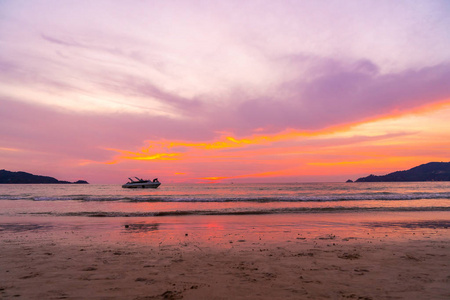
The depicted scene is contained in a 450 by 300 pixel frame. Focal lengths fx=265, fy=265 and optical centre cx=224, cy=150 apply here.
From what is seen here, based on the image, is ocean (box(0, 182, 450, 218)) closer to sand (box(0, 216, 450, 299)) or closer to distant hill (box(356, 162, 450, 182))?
sand (box(0, 216, 450, 299))

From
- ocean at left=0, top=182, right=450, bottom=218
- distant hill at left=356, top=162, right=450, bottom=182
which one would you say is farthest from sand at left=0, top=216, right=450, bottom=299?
distant hill at left=356, top=162, right=450, bottom=182

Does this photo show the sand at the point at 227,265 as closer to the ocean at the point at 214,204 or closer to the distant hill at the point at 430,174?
the ocean at the point at 214,204

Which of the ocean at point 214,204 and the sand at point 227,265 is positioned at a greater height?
the sand at point 227,265

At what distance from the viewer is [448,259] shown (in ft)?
27.0

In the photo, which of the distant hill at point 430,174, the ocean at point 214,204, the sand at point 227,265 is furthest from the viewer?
the distant hill at point 430,174

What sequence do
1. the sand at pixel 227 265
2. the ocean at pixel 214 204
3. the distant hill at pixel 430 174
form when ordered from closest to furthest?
the sand at pixel 227 265 < the ocean at pixel 214 204 < the distant hill at pixel 430 174

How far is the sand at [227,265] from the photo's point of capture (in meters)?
5.77

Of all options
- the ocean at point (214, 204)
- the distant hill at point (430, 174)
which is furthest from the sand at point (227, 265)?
the distant hill at point (430, 174)

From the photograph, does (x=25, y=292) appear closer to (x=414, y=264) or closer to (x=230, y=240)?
(x=230, y=240)

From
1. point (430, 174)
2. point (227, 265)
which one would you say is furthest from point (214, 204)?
point (430, 174)

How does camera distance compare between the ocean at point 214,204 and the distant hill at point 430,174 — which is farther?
the distant hill at point 430,174

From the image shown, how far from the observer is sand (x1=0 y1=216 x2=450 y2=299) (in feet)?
18.9

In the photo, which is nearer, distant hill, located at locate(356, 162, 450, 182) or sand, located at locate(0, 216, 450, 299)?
sand, located at locate(0, 216, 450, 299)

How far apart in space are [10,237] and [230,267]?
1088 cm
